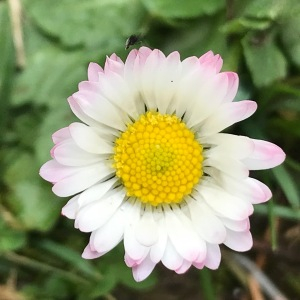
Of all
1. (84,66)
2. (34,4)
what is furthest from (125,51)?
(34,4)

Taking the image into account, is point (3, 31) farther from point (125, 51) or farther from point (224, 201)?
point (224, 201)

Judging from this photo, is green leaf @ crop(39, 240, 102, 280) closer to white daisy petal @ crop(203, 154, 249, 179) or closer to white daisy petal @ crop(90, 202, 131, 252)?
white daisy petal @ crop(90, 202, 131, 252)

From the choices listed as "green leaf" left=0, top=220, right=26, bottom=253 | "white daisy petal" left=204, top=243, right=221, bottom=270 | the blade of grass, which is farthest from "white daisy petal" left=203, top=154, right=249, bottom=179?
"green leaf" left=0, top=220, right=26, bottom=253

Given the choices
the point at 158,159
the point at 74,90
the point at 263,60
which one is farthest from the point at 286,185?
the point at 74,90

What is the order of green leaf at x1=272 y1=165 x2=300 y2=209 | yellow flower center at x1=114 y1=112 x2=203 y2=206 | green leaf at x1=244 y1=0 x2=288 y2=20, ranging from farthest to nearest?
green leaf at x1=272 y1=165 x2=300 y2=209
green leaf at x1=244 y1=0 x2=288 y2=20
yellow flower center at x1=114 y1=112 x2=203 y2=206

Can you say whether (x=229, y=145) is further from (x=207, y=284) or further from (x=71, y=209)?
(x=207, y=284)

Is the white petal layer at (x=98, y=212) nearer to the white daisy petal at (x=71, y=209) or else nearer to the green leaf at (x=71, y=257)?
the white daisy petal at (x=71, y=209)
